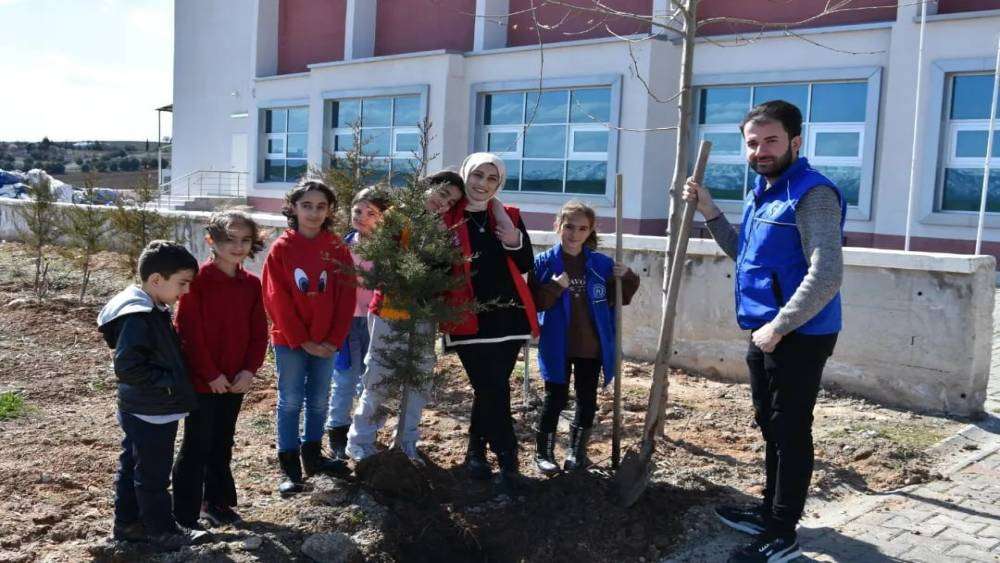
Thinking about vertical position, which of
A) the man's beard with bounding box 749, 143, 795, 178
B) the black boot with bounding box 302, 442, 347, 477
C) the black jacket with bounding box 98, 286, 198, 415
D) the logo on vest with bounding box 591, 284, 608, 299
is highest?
the man's beard with bounding box 749, 143, 795, 178

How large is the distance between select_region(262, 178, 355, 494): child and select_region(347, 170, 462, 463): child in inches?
7.6

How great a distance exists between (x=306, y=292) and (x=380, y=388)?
607mm

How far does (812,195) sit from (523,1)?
19.3m

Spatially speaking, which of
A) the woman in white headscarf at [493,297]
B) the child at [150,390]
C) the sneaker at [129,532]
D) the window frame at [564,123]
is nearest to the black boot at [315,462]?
the woman in white headscarf at [493,297]

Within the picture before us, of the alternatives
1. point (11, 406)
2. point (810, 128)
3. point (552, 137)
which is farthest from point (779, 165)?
point (552, 137)

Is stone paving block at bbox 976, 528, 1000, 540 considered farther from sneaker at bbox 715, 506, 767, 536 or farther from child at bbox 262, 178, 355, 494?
child at bbox 262, 178, 355, 494

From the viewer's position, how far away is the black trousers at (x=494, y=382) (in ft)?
14.7

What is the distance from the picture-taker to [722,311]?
7191 millimetres

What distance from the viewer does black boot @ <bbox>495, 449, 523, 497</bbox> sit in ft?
14.5

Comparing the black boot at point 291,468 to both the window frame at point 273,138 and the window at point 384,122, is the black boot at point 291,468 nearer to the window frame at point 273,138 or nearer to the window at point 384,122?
the window at point 384,122

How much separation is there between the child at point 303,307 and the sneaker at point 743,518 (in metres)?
1.91

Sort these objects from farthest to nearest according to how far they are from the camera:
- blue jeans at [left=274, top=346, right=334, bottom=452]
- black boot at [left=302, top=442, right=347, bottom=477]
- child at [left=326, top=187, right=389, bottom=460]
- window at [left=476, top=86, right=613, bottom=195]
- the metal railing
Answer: the metal railing → window at [left=476, top=86, right=613, bottom=195] → child at [left=326, top=187, right=389, bottom=460] → black boot at [left=302, top=442, right=347, bottom=477] → blue jeans at [left=274, top=346, right=334, bottom=452]

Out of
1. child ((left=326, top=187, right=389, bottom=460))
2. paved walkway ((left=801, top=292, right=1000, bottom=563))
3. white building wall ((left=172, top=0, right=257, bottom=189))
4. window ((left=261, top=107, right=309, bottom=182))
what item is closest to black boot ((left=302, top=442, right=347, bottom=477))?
child ((left=326, top=187, right=389, bottom=460))

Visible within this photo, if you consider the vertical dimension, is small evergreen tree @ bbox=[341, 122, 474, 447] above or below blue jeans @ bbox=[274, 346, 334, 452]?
above
